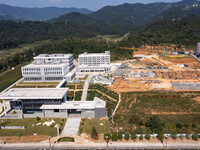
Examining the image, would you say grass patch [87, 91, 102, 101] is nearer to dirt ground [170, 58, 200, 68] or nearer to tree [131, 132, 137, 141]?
tree [131, 132, 137, 141]

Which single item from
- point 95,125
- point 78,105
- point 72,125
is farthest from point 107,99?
point 72,125

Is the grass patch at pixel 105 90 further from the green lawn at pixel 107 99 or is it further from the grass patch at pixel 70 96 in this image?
the grass patch at pixel 70 96

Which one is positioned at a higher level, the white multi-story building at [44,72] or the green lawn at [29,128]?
the white multi-story building at [44,72]

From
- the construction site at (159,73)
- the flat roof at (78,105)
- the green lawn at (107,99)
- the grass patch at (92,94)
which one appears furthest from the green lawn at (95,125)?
the construction site at (159,73)

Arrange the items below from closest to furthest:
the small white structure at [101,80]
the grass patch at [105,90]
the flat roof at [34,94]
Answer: the flat roof at [34,94]
the grass patch at [105,90]
the small white structure at [101,80]

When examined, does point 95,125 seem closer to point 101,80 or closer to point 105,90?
point 105,90

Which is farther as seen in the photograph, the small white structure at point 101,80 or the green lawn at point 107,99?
the small white structure at point 101,80

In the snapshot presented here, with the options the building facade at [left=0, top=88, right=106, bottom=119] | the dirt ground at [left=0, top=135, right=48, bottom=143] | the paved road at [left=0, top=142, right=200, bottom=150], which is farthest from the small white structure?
the paved road at [left=0, top=142, right=200, bottom=150]
